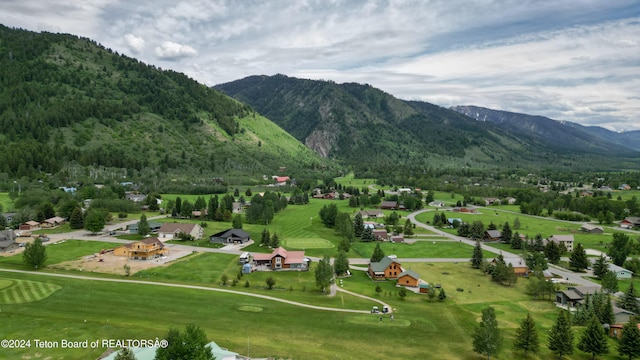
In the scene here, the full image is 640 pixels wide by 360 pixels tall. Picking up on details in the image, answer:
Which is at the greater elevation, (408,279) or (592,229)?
(592,229)

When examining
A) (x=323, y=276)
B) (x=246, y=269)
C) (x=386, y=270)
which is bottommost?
(x=246, y=269)

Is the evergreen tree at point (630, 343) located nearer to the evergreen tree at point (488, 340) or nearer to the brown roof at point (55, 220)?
the evergreen tree at point (488, 340)

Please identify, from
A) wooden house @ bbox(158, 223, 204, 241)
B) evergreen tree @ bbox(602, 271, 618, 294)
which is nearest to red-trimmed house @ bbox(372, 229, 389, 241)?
wooden house @ bbox(158, 223, 204, 241)

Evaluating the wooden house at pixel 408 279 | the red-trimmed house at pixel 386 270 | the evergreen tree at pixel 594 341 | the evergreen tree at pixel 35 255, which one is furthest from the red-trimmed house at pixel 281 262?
the evergreen tree at pixel 594 341

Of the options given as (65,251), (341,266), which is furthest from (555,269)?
(65,251)

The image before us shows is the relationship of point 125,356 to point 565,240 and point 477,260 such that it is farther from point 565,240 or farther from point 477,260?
point 565,240

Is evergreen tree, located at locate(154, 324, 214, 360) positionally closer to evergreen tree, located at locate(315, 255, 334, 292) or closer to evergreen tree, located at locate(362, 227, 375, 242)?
evergreen tree, located at locate(315, 255, 334, 292)

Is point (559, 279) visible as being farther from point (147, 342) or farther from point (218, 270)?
point (147, 342)
